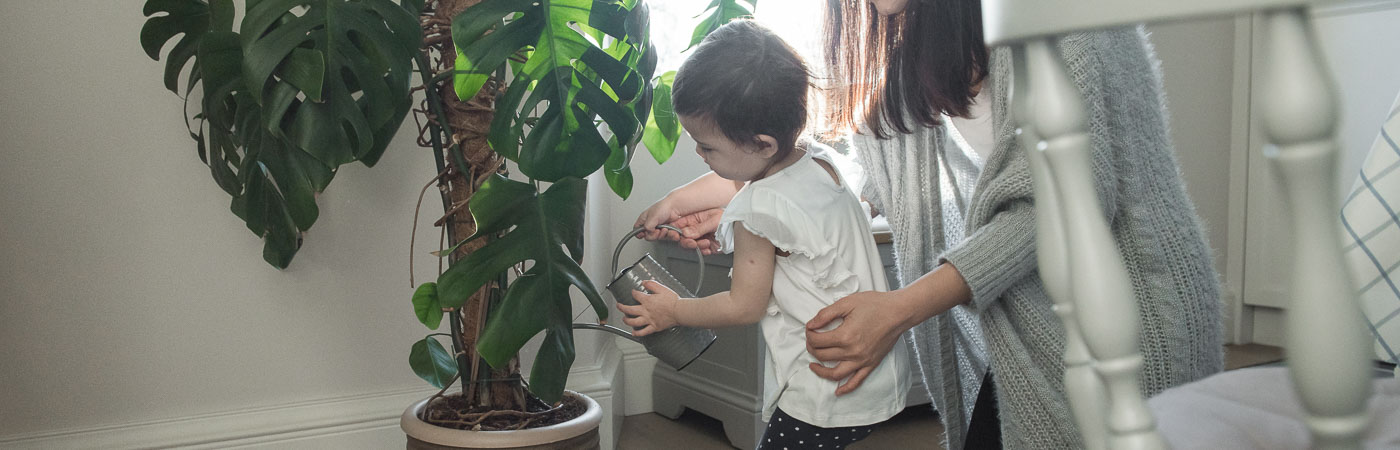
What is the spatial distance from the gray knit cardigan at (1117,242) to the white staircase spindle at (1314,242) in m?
0.59

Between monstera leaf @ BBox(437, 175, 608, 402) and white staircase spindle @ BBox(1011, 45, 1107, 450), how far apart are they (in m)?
0.79

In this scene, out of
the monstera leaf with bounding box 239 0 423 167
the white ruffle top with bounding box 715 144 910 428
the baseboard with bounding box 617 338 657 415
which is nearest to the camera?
the monstera leaf with bounding box 239 0 423 167

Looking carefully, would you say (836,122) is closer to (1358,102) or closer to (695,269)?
(695,269)

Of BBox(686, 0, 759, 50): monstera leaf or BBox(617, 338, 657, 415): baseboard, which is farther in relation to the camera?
BBox(617, 338, 657, 415): baseboard

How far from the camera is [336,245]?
71.3 inches

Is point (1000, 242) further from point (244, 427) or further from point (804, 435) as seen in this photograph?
point (244, 427)

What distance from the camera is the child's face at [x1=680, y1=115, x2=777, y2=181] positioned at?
1.25 meters

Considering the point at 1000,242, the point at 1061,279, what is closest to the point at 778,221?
the point at 1000,242

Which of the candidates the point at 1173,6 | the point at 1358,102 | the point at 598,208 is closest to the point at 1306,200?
the point at 1173,6

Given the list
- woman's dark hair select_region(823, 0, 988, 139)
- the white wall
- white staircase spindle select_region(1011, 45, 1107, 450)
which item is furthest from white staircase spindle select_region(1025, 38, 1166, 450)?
the white wall

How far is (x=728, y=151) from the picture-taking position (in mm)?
1263

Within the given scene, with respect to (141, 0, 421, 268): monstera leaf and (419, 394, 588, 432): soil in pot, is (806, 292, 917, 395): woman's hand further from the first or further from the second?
(141, 0, 421, 268): monstera leaf

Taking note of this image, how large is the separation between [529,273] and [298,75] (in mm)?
359

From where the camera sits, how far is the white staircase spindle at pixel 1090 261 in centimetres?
38
